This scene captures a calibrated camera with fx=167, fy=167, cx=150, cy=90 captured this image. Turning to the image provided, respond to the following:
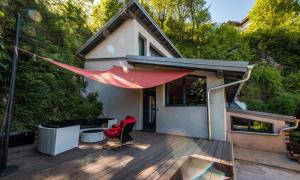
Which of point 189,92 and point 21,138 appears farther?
point 189,92

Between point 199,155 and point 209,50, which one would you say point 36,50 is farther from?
point 209,50

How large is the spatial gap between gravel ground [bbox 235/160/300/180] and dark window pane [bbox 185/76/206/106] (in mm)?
3266

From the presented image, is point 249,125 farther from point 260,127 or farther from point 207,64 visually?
point 207,64

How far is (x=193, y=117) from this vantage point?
23.0 feet

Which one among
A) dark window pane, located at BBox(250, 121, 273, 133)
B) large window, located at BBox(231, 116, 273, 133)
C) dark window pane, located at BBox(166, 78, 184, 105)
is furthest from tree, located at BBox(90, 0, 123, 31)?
dark window pane, located at BBox(250, 121, 273, 133)

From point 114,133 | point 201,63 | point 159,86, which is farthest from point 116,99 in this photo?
point 201,63

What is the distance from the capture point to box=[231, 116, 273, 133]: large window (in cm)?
978

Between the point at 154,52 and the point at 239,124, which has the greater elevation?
the point at 154,52

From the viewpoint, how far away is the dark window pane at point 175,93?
24.8ft

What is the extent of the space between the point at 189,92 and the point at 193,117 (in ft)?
3.60

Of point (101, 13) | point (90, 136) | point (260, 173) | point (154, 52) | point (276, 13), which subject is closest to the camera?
point (90, 136)

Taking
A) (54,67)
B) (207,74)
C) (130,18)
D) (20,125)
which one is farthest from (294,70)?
(20,125)

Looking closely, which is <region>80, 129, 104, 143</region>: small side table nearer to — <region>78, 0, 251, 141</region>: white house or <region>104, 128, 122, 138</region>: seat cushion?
<region>104, 128, 122, 138</region>: seat cushion

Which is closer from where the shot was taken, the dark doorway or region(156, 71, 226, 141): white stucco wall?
region(156, 71, 226, 141): white stucco wall
